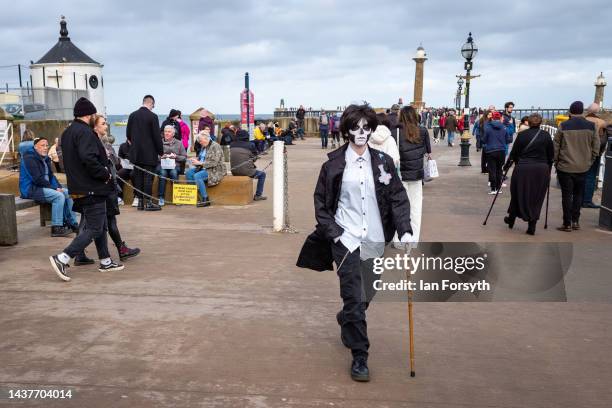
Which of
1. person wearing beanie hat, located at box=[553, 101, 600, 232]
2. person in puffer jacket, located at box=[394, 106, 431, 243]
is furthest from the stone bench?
person wearing beanie hat, located at box=[553, 101, 600, 232]

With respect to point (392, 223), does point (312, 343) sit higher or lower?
lower

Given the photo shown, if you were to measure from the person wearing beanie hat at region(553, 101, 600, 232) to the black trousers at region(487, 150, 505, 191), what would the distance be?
3.69 meters

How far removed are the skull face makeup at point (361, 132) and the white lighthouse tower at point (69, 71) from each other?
3810 cm

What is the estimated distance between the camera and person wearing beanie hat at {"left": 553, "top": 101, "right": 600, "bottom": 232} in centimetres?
909

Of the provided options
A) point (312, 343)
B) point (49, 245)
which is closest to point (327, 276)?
point (312, 343)

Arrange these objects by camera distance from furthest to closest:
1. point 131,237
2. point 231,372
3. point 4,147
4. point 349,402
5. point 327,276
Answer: point 4,147
point 131,237
point 327,276
point 231,372
point 349,402

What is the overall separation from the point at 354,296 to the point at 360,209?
629 mm

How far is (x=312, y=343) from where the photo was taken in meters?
4.74

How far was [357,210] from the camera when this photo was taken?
4.27 meters

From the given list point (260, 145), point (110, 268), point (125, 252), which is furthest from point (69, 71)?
point (110, 268)

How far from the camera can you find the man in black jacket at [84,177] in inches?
250

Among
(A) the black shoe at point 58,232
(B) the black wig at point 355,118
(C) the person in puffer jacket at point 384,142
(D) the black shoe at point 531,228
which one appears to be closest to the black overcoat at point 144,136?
(A) the black shoe at point 58,232

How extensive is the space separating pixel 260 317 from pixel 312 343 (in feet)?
2.46

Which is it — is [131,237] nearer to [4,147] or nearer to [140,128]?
[140,128]
